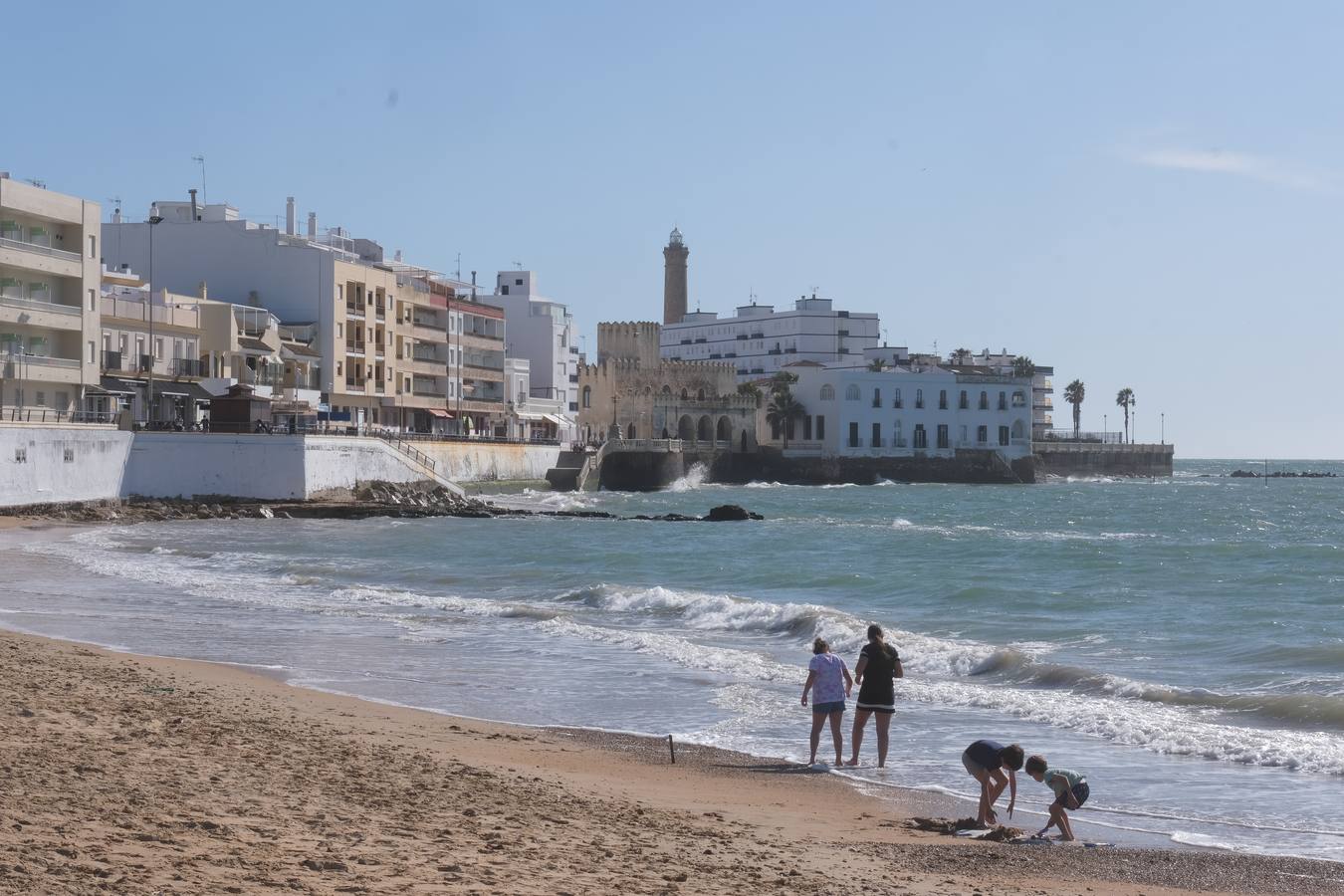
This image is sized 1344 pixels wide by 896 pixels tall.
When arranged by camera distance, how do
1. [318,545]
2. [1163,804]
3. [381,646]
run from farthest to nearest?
[318,545] < [381,646] < [1163,804]

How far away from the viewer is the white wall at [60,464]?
139 feet

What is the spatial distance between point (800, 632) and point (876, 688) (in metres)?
9.80

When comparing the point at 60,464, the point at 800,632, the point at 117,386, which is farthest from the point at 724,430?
the point at 800,632

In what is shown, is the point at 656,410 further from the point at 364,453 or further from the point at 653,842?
the point at 653,842

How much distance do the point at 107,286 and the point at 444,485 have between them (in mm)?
16781

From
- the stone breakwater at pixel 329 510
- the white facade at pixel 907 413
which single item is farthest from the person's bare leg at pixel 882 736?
the white facade at pixel 907 413

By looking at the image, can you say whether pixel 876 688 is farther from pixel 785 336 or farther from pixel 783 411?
pixel 785 336

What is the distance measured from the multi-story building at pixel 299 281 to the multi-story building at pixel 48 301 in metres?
20.7

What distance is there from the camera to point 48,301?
4912 centimetres

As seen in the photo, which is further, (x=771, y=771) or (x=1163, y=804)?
(x=771, y=771)

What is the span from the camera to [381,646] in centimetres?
2058

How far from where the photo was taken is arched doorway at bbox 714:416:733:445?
4240 inches

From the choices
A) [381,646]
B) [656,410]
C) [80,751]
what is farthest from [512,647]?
[656,410]

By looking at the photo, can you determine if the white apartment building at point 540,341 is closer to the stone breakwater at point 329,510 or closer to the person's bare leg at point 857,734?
the stone breakwater at point 329,510
